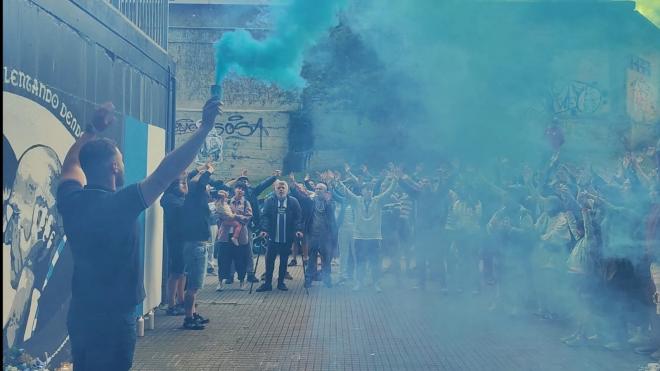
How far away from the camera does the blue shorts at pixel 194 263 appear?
793cm

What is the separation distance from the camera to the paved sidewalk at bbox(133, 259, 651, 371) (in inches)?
251

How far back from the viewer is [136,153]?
750 cm

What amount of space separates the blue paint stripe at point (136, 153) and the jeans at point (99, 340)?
3.31 meters

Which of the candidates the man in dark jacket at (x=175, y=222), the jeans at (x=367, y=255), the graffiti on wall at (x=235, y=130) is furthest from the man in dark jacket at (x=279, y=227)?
the graffiti on wall at (x=235, y=130)

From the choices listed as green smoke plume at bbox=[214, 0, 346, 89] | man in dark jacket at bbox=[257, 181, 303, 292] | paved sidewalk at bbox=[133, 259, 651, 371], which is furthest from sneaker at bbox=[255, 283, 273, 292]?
green smoke plume at bbox=[214, 0, 346, 89]

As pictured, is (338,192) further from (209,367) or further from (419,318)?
(209,367)

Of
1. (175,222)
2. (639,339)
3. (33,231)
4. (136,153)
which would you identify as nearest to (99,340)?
(33,231)

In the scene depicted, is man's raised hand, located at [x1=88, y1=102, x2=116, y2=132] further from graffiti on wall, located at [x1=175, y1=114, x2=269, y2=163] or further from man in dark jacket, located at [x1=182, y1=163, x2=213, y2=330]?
graffiti on wall, located at [x1=175, y1=114, x2=269, y2=163]

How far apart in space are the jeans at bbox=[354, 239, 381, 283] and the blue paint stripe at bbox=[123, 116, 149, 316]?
4691 millimetres

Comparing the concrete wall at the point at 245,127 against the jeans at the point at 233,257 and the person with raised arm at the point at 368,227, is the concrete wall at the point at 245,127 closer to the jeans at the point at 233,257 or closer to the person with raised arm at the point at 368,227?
the jeans at the point at 233,257

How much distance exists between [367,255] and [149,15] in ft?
17.1

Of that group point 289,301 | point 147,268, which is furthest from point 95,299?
point 289,301

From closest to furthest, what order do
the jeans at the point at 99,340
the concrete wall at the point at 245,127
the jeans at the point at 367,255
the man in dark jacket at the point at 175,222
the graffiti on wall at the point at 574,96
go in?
the jeans at the point at 99,340 < the man in dark jacket at the point at 175,222 < the graffiti on wall at the point at 574,96 < the jeans at the point at 367,255 < the concrete wall at the point at 245,127

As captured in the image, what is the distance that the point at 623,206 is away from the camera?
7.45m
